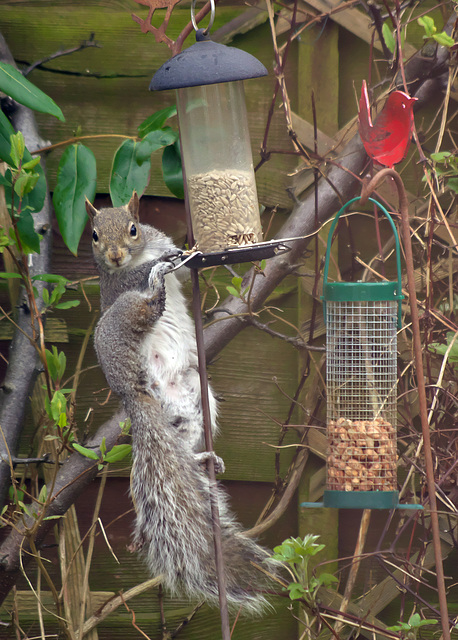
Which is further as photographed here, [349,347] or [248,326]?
[248,326]

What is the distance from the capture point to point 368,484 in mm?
1697

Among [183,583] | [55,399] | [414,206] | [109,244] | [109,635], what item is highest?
[414,206]

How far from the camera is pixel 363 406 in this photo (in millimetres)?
2059

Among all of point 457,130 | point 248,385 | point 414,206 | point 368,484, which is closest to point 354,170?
point 414,206

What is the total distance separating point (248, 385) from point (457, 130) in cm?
113

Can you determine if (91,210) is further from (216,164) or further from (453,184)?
(453,184)

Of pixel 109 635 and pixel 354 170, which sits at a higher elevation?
pixel 354 170

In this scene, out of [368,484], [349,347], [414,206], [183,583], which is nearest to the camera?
[368,484]

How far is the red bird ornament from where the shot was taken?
4.58 feet

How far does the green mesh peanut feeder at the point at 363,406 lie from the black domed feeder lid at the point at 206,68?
0.39m

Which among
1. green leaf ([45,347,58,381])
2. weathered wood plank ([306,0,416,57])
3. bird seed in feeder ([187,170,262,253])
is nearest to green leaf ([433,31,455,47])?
weathered wood plank ([306,0,416,57])

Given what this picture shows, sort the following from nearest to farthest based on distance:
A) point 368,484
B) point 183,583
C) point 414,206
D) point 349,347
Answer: point 368,484
point 183,583
point 349,347
point 414,206

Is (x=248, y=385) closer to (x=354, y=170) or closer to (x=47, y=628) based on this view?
(x=354, y=170)

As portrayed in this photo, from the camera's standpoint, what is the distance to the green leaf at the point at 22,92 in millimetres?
1797
